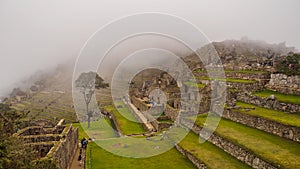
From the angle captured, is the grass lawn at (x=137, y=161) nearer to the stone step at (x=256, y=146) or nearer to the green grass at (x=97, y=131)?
the stone step at (x=256, y=146)

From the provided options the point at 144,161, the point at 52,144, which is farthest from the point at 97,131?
the point at 52,144

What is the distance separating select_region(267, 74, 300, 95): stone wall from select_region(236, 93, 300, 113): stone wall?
201 cm

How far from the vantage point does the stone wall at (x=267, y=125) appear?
46.0 ft

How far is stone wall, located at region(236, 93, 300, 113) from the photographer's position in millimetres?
17438

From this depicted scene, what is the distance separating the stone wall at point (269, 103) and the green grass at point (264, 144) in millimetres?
2692

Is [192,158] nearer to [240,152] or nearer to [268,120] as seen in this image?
[240,152]

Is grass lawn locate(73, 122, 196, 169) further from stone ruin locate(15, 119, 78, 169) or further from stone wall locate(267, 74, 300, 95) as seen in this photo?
stone wall locate(267, 74, 300, 95)

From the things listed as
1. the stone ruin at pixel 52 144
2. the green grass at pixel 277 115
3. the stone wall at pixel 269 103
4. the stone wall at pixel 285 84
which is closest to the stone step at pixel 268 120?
the green grass at pixel 277 115

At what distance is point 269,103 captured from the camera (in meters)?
19.4

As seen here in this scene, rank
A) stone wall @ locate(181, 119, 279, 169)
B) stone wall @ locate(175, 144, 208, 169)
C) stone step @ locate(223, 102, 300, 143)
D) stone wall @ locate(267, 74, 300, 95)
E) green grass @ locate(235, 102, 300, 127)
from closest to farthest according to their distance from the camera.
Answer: stone wall @ locate(181, 119, 279, 169), stone step @ locate(223, 102, 300, 143), stone wall @ locate(175, 144, 208, 169), green grass @ locate(235, 102, 300, 127), stone wall @ locate(267, 74, 300, 95)

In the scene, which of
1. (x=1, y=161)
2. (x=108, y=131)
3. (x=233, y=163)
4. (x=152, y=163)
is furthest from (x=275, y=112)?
(x=108, y=131)

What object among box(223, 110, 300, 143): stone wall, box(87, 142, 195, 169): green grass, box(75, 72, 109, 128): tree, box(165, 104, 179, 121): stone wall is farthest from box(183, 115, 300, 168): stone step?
box(75, 72, 109, 128): tree

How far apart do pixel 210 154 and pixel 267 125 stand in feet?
11.6

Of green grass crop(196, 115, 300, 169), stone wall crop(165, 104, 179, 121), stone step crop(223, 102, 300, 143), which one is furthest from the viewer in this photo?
stone wall crop(165, 104, 179, 121)
